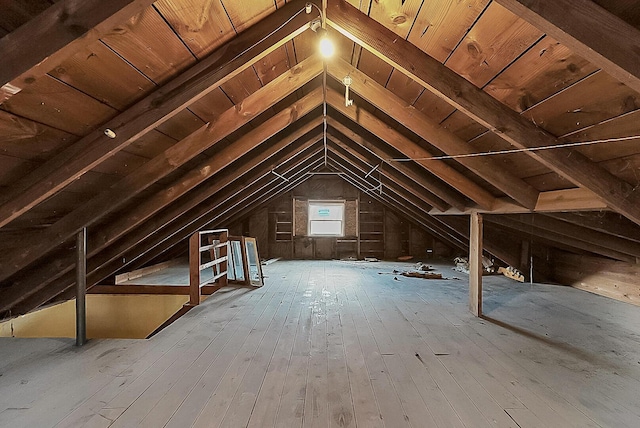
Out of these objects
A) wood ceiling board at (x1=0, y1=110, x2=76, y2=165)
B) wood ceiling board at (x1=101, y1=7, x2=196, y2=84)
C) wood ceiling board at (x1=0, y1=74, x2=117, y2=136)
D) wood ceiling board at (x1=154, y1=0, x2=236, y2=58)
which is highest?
wood ceiling board at (x1=154, y1=0, x2=236, y2=58)

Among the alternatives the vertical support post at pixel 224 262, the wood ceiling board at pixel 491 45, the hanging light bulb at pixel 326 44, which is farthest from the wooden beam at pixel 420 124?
the vertical support post at pixel 224 262

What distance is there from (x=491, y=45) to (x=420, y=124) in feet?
3.40

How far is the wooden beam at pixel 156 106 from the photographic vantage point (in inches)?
68.6

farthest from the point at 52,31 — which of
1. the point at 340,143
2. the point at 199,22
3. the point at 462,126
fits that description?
the point at 340,143

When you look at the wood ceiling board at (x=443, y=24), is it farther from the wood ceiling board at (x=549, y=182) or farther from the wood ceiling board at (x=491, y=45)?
the wood ceiling board at (x=549, y=182)

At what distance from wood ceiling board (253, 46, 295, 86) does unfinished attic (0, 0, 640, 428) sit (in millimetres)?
14

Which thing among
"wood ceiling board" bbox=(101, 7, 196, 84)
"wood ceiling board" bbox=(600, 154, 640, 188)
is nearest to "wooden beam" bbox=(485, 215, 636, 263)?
"wood ceiling board" bbox=(600, 154, 640, 188)

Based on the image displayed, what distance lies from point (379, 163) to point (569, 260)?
3.57 m

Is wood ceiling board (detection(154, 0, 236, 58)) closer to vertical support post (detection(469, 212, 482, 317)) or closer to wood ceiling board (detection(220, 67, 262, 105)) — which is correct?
wood ceiling board (detection(220, 67, 262, 105))

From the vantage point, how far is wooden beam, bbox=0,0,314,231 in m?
1.74

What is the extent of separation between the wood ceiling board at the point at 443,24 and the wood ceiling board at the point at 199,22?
0.87 m

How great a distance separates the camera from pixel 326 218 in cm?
930

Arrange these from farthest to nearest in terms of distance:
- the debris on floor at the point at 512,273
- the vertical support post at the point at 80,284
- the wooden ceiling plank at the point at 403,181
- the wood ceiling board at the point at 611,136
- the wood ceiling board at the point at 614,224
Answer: the debris on floor at the point at 512,273
the wooden ceiling plank at the point at 403,181
the wood ceiling board at the point at 614,224
the vertical support post at the point at 80,284
the wood ceiling board at the point at 611,136

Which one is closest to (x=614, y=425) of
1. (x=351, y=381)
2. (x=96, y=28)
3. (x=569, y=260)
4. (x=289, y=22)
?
(x=351, y=381)
